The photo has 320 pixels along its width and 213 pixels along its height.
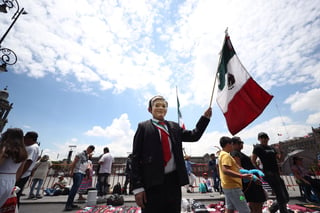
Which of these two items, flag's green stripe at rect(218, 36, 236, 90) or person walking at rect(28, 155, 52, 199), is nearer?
flag's green stripe at rect(218, 36, 236, 90)

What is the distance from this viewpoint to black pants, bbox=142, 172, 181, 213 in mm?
1493

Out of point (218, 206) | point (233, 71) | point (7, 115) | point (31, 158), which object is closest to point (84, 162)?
point (31, 158)

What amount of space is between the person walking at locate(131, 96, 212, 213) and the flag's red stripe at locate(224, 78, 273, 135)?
1.57 meters

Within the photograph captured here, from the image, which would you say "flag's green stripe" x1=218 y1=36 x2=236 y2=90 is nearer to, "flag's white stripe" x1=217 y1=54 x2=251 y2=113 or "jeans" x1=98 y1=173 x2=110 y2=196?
"flag's white stripe" x1=217 y1=54 x2=251 y2=113

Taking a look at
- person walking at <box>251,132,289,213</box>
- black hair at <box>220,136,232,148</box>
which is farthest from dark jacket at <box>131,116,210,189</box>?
person walking at <box>251,132,289,213</box>

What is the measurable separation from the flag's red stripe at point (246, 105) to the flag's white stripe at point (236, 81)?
0.25 feet

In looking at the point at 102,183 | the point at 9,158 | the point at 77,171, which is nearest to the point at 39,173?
the point at 102,183

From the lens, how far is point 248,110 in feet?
10.6

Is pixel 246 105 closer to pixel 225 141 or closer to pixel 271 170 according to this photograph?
pixel 225 141

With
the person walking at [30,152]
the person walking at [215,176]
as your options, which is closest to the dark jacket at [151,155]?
the person walking at [30,152]

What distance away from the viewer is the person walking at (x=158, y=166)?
1.51m

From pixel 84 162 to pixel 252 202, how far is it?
206 inches

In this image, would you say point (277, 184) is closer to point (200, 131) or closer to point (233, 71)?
point (233, 71)

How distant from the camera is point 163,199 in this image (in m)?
1.51
